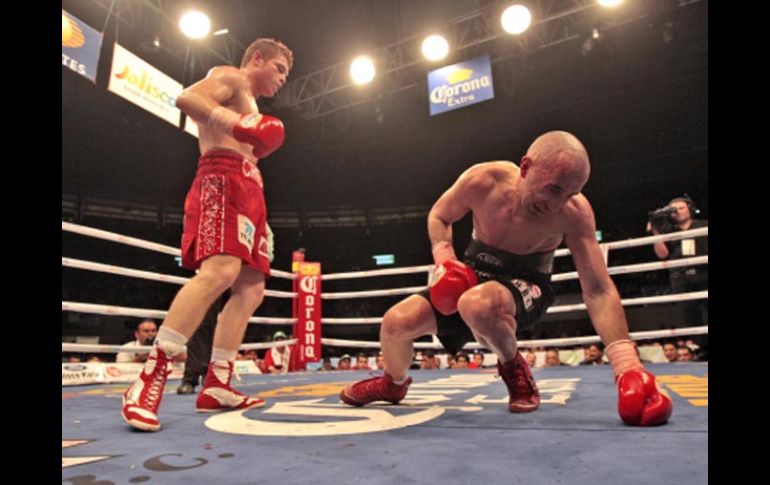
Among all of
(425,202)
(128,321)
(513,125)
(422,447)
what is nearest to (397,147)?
(425,202)

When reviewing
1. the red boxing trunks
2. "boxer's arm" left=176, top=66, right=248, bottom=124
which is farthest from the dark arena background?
"boxer's arm" left=176, top=66, right=248, bottom=124

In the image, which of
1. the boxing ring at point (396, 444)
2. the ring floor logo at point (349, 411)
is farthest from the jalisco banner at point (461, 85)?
the boxing ring at point (396, 444)

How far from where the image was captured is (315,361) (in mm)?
4484

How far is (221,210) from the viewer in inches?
64.8

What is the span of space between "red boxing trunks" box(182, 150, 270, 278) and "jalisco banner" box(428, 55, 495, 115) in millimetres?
5549

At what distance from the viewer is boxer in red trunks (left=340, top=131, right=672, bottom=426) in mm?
1393

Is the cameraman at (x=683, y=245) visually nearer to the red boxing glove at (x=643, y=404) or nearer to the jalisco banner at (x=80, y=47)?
the red boxing glove at (x=643, y=404)

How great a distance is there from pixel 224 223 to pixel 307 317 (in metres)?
2.85

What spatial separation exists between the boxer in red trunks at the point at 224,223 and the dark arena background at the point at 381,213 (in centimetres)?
19

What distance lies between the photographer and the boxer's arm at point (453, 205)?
1.70 metres

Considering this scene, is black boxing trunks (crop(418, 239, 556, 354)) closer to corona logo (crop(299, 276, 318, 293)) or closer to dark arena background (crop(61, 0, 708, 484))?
dark arena background (crop(61, 0, 708, 484))

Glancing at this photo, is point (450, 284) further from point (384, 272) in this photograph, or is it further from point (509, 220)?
point (384, 272)
